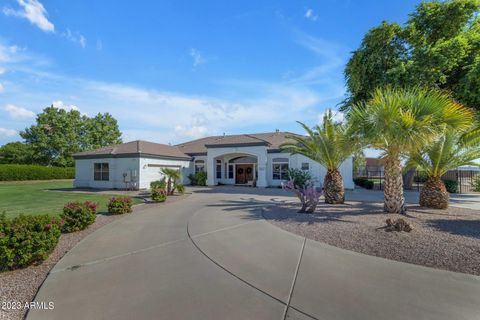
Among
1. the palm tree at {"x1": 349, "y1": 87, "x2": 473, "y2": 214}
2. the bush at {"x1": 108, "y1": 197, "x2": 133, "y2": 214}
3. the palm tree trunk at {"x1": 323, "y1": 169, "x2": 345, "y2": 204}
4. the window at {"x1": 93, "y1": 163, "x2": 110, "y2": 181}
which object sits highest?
the palm tree at {"x1": 349, "y1": 87, "x2": 473, "y2": 214}

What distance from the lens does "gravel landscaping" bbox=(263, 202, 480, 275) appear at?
16.9 ft

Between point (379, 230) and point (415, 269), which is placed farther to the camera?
point (379, 230)

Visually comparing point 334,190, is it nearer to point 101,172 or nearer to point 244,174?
point 244,174

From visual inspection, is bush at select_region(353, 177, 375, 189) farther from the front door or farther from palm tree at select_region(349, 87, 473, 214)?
palm tree at select_region(349, 87, 473, 214)

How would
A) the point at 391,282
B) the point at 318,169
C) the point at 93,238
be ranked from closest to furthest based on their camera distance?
1. the point at 391,282
2. the point at 93,238
3. the point at 318,169

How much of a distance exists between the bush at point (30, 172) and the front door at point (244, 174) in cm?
2766

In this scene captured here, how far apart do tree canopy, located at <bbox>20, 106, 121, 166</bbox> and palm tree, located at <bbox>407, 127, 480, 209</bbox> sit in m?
48.1

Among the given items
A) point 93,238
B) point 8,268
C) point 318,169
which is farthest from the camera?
point 318,169

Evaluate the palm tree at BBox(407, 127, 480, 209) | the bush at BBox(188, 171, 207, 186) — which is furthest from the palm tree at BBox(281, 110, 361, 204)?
the bush at BBox(188, 171, 207, 186)

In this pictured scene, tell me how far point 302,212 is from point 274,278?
6.12 m

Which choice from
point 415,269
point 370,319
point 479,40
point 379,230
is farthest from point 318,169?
point 370,319

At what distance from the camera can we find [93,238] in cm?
739

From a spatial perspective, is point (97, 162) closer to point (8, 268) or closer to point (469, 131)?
point (8, 268)

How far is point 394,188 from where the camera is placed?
9.87m
